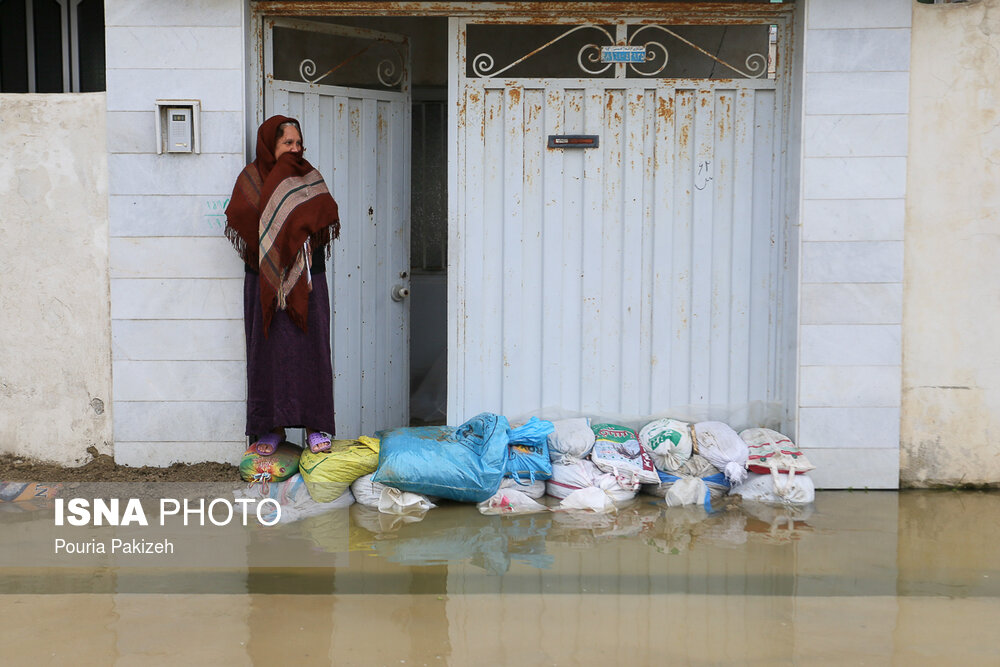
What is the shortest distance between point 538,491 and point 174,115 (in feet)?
8.67

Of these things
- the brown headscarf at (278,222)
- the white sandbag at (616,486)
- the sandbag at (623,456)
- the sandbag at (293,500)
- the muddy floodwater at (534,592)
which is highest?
the brown headscarf at (278,222)

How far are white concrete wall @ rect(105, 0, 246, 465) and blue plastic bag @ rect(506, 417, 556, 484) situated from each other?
4.74 feet

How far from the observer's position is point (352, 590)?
3.71 meters

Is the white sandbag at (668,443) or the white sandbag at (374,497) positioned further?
the white sandbag at (668,443)

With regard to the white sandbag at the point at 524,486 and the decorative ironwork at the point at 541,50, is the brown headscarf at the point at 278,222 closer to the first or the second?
the decorative ironwork at the point at 541,50

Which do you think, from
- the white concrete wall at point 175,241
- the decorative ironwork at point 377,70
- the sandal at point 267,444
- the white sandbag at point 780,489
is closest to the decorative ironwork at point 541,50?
the decorative ironwork at point 377,70

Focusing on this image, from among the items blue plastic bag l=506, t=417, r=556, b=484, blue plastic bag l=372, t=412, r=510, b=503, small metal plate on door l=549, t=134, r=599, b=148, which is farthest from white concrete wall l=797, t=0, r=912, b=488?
blue plastic bag l=372, t=412, r=510, b=503

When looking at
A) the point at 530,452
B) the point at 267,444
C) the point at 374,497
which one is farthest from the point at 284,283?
the point at 530,452

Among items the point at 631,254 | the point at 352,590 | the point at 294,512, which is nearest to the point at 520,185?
the point at 631,254

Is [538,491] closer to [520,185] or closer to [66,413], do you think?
[520,185]

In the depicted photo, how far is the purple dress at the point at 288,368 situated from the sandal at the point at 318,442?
39 millimetres

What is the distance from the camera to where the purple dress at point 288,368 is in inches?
198

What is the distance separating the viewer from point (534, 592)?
3.71m

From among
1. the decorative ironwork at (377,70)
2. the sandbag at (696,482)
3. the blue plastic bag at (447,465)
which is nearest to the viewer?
the blue plastic bag at (447,465)
